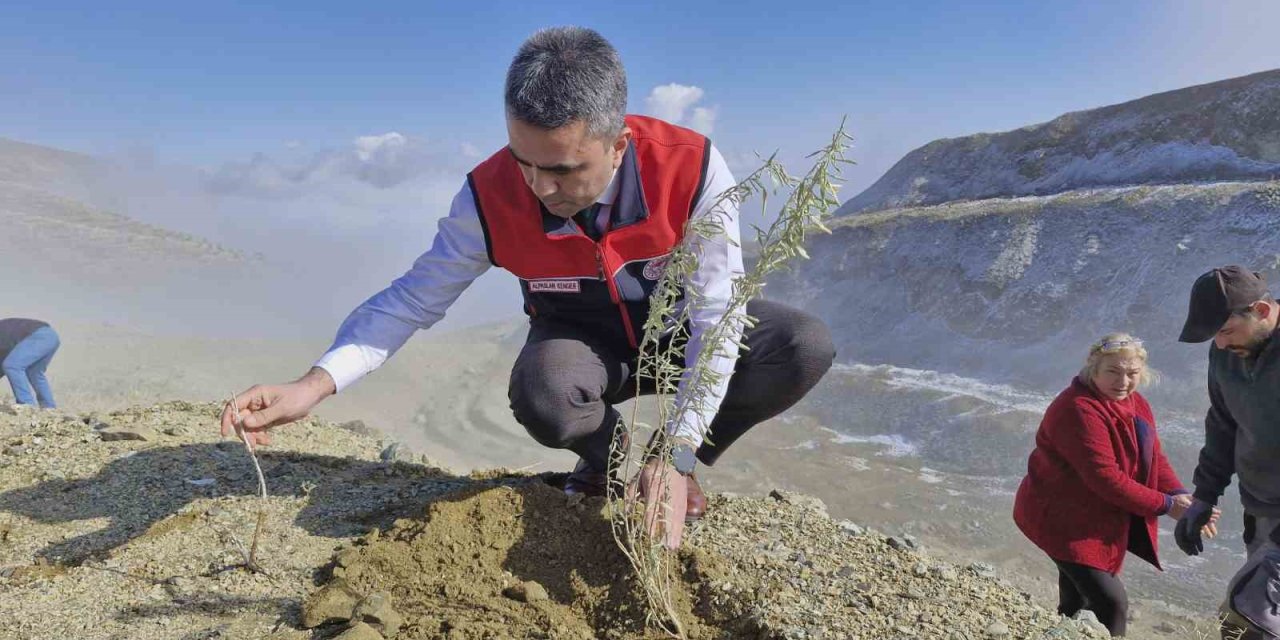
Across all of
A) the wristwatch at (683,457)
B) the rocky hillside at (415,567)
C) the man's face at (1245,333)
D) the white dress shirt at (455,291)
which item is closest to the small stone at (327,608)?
the rocky hillside at (415,567)

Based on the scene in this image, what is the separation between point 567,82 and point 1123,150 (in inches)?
717

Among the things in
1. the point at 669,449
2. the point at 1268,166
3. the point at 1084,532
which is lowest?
the point at 1084,532

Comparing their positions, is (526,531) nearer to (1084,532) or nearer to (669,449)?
(669,449)

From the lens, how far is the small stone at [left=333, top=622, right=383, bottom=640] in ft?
6.00

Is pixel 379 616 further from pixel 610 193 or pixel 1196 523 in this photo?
pixel 1196 523

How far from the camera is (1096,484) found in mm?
3178

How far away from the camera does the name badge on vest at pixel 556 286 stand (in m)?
2.67

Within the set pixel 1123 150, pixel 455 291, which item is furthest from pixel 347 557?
pixel 1123 150

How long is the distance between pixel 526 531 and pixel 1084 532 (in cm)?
228

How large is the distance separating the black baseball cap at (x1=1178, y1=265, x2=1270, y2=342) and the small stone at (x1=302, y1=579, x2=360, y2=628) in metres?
2.95

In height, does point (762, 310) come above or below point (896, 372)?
above

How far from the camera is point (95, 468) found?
323 cm

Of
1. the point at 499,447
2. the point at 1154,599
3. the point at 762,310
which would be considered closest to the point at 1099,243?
the point at 1154,599

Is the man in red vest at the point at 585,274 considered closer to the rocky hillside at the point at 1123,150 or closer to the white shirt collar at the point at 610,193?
the white shirt collar at the point at 610,193
